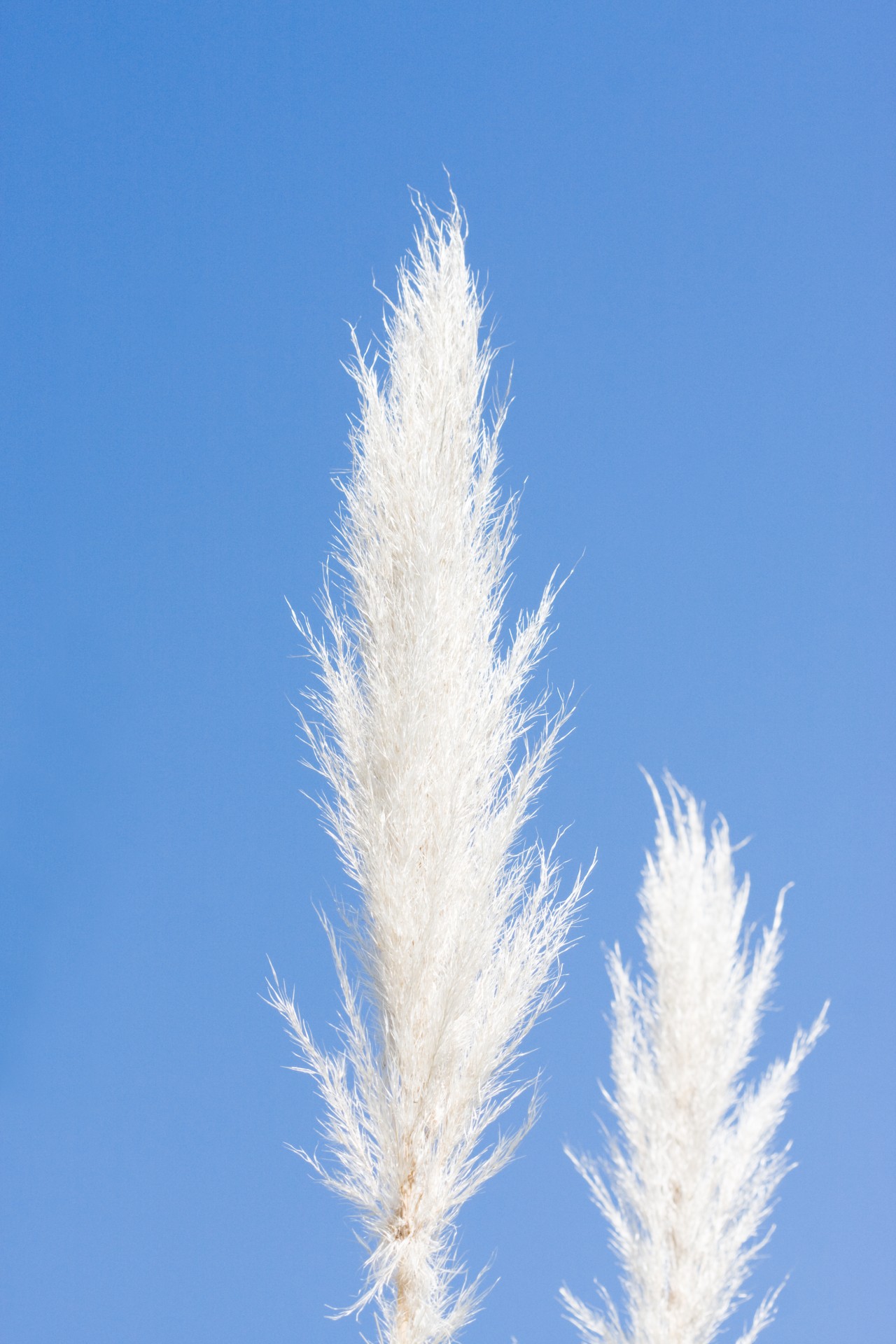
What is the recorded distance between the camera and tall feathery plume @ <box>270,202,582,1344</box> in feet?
12.8

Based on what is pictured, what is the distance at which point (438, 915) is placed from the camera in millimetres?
3953

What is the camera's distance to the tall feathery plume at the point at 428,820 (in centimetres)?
390

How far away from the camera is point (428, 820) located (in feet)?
13.2

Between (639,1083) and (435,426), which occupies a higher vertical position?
(435,426)

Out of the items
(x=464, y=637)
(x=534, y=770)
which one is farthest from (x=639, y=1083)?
(x=464, y=637)

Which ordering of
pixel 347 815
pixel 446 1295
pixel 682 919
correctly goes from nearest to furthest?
pixel 682 919
pixel 446 1295
pixel 347 815

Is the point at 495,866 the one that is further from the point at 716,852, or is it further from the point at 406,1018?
the point at 716,852

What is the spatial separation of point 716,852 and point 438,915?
0.98 meters

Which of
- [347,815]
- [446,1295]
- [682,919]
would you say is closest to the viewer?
[682,919]

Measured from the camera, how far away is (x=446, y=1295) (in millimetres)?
3861

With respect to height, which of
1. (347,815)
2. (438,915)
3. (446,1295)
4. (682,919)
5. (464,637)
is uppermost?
(464,637)

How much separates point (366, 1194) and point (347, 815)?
1036 millimetres

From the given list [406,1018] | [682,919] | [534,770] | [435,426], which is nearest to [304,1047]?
[406,1018]

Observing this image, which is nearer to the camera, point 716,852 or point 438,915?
point 716,852
